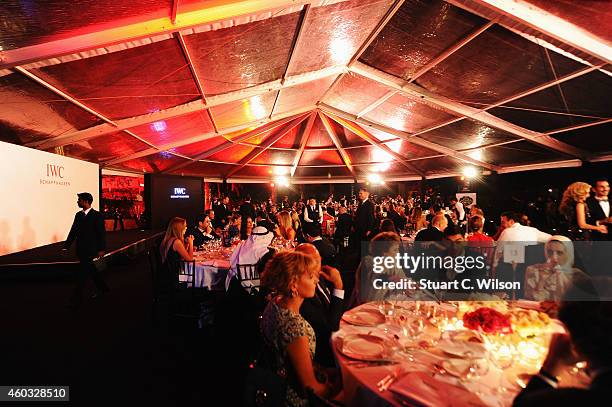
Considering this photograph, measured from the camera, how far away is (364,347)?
1681 millimetres

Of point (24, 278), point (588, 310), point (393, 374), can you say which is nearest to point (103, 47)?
point (393, 374)

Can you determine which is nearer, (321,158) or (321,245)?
(321,245)

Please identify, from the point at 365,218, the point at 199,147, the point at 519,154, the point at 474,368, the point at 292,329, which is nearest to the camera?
the point at 474,368

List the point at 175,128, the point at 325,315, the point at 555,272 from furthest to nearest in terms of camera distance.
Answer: the point at 175,128 → the point at 555,272 → the point at 325,315

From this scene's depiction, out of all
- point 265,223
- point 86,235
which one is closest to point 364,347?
point 265,223

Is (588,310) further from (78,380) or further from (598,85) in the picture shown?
(598,85)

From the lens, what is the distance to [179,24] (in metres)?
3.53

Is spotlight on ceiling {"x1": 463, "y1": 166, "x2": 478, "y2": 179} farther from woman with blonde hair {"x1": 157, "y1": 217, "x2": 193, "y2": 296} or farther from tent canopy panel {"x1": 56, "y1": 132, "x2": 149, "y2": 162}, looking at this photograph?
tent canopy panel {"x1": 56, "y1": 132, "x2": 149, "y2": 162}

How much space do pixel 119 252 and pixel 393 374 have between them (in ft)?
26.7

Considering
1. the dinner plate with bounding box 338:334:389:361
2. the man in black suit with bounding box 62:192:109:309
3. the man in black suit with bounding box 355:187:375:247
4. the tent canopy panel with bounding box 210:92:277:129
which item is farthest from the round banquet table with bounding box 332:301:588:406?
the tent canopy panel with bounding box 210:92:277:129

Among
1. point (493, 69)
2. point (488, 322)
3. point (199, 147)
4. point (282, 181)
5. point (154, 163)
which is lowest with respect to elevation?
point (488, 322)

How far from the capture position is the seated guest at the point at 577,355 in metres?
0.91

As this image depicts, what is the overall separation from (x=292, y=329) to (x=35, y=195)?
7.57 m

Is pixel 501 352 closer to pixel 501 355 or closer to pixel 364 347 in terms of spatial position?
pixel 501 355
